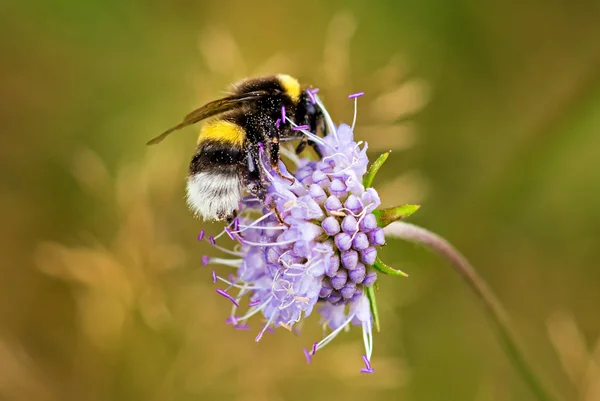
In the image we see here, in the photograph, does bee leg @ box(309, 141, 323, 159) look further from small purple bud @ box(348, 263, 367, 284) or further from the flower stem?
small purple bud @ box(348, 263, 367, 284)

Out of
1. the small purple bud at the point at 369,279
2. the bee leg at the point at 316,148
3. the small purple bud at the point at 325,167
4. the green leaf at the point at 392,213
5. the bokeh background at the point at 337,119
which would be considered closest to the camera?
the green leaf at the point at 392,213

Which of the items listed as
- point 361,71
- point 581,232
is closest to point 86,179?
point 361,71

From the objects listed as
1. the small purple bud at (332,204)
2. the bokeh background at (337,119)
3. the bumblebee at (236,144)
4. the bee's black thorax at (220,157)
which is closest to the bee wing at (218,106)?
the bumblebee at (236,144)

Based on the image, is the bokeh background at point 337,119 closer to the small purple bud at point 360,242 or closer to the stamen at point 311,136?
the stamen at point 311,136

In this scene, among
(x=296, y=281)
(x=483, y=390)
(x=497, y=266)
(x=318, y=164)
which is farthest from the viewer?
(x=497, y=266)

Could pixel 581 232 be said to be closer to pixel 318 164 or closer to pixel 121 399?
pixel 318 164
